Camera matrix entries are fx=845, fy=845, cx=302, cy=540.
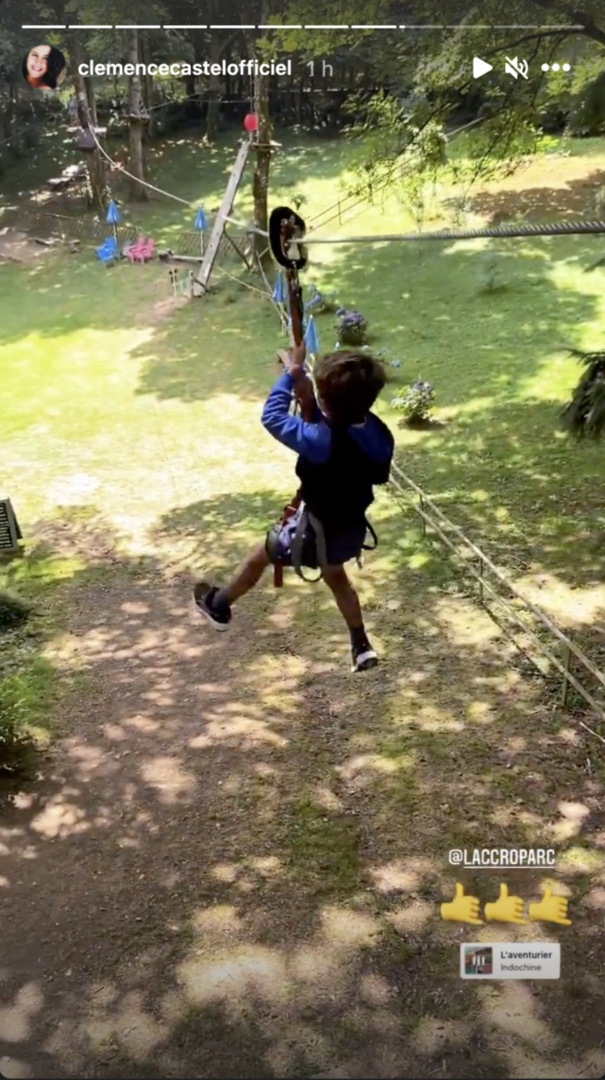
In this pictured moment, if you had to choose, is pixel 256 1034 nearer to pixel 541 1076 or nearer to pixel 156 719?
pixel 541 1076

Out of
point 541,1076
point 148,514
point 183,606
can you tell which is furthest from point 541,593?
point 148,514

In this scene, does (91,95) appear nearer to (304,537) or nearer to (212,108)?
(212,108)

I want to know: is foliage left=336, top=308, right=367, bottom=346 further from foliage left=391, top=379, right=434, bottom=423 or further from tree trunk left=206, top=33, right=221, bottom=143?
tree trunk left=206, top=33, right=221, bottom=143

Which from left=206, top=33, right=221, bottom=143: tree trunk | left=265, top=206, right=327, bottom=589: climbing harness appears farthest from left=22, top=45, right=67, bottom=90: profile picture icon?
left=206, top=33, right=221, bottom=143: tree trunk

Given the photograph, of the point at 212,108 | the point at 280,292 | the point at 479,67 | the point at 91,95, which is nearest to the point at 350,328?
the point at 280,292

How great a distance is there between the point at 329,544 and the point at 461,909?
1.45 m

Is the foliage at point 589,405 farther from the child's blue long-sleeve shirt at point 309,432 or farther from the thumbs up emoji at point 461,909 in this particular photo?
the thumbs up emoji at point 461,909

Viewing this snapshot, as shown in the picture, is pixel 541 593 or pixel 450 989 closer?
pixel 450 989

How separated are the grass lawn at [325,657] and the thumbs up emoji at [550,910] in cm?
5

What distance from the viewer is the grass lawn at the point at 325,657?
9.91ft

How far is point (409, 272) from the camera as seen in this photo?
12.5 m

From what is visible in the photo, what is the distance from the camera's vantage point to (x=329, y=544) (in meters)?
2.78

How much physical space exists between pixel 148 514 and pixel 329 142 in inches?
239

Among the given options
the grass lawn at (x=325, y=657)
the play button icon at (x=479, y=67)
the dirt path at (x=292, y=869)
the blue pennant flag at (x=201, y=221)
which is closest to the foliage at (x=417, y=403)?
the grass lawn at (x=325, y=657)
